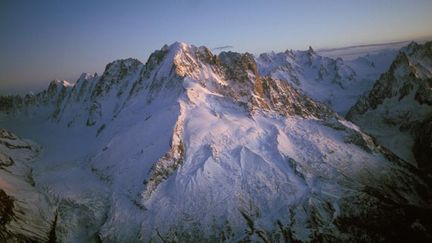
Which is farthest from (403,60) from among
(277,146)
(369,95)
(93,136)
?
(93,136)

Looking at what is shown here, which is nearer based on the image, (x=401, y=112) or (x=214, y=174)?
(x=214, y=174)

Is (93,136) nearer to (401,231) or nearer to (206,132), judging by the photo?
(206,132)

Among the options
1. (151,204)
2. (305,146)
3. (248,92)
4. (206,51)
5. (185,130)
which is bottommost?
(151,204)

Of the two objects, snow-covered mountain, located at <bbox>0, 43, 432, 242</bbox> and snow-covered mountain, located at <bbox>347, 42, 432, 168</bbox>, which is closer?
snow-covered mountain, located at <bbox>0, 43, 432, 242</bbox>

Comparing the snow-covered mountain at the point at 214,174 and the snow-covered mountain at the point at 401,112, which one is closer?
the snow-covered mountain at the point at 214,174
